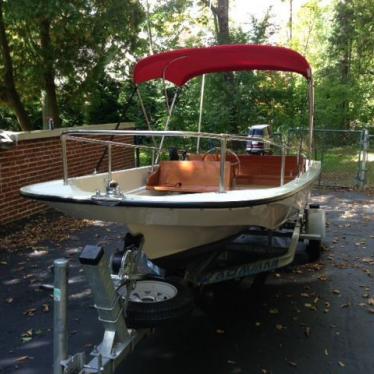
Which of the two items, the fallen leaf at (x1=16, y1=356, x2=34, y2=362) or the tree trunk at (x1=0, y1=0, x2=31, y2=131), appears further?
the tree trunk at (x1=0, y1=0, x2=31, y2=131)

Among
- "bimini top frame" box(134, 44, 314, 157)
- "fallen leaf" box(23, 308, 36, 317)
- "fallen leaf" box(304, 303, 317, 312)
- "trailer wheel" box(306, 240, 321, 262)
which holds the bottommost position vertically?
"fallen leaf" box(304, 303, 317, 312)

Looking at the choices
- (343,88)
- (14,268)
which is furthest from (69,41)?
(343,88)

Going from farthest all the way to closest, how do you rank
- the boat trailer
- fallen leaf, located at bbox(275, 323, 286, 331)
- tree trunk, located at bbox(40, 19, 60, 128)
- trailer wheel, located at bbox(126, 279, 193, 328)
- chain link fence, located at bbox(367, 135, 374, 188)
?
chain link fence, located at bbox(367, 135, 374, 188) < tree trunk, located at bbox(40, 19, 60, 128) < fallen leaf, located at bbox(275, 323, 286, 331) < trailer wheel, located at bbox(126, 279, 193, 328) < the boat trailer

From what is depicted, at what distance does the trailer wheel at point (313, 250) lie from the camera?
20.9 feet

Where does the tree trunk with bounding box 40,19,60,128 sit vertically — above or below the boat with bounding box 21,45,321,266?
above

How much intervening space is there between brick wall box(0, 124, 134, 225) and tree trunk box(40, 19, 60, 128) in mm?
2553

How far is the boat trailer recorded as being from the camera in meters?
3.00

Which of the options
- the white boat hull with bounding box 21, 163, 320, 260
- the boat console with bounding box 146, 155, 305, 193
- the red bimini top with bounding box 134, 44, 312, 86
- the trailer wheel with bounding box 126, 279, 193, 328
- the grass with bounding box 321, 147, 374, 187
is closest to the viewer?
the trailer wheel with bounding box 126, 279, 193, 328

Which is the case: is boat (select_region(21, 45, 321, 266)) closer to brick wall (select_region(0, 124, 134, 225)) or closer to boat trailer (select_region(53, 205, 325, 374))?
boat trailer (select_region(53, 205, 325, 374))

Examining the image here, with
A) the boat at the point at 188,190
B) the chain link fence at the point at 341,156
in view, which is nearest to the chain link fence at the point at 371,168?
the chain link fence at the point at 341,156

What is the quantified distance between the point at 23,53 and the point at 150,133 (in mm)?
10567

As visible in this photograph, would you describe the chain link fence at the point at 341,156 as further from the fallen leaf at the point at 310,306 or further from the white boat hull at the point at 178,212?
the white boat hull at the point at 178,212

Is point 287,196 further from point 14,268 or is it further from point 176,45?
point 176,45

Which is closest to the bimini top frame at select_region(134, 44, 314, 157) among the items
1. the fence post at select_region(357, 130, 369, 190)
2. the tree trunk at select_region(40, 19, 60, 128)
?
the fence post at select_region(357, 130, 369, 190)
